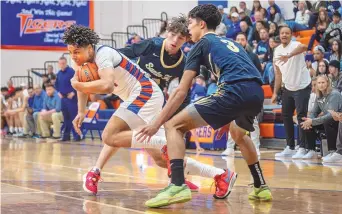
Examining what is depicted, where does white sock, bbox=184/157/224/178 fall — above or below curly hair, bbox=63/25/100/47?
below

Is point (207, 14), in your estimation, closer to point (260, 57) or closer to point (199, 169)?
point (199, 169)

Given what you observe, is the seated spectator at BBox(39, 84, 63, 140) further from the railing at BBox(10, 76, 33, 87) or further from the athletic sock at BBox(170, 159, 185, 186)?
the athletic sock at BBox(170, 159, 185, 186)

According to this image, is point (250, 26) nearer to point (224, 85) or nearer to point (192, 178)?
point (192, 178)

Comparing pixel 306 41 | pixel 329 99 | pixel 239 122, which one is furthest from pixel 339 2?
pixel 239 122

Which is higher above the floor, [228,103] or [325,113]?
[228,103]

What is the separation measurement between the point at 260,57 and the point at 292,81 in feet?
15.1

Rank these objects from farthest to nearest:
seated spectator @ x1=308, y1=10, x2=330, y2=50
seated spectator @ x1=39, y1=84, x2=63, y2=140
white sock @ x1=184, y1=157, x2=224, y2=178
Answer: seated spectator @ x1=39, y1=84, x2=63, y2=140 < seated spectator @ x1=308, y1=10, x2=330, y2=50 < white sock @ x1=184, y1=157, x2=224, y2=178

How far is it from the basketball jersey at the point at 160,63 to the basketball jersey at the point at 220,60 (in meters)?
1.55

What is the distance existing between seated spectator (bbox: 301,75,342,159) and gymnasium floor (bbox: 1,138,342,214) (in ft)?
2.22

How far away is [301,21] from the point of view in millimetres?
16562

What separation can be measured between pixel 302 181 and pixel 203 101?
2444 mm

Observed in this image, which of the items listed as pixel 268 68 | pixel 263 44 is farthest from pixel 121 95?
pixel 263 44

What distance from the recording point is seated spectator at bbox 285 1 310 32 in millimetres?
16312

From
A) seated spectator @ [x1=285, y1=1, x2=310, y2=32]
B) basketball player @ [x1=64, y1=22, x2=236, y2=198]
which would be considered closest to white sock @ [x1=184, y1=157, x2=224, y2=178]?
basketball player @ [x1=64, y1=22, x2=236, y2=198]
